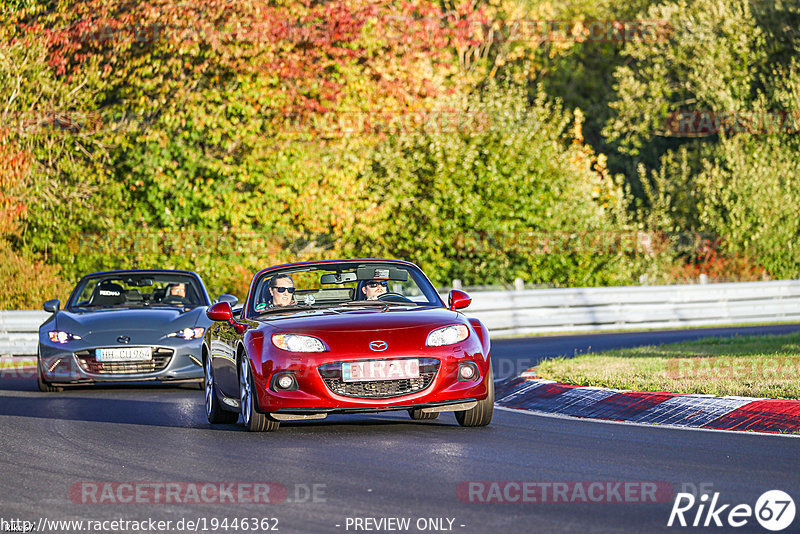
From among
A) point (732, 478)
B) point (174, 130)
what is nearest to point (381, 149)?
point (174, 130)

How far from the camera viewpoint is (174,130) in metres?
28.4

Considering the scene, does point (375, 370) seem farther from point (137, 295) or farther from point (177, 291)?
point (137, 295)

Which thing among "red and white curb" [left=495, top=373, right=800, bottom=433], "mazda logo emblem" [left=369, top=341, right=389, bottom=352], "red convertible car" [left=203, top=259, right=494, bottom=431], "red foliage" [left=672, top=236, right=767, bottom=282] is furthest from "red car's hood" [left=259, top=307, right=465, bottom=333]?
"red foliage" [left=672, top=236, right=767, bottom=282]

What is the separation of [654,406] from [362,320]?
2849 millimetres

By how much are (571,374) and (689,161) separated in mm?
30138

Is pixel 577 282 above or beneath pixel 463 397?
beneath

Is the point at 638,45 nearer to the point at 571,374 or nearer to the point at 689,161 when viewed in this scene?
the point at 689,161

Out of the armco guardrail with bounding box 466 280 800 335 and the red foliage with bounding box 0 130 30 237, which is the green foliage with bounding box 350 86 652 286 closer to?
the armco guardrail with bounding box 466 280 800 335

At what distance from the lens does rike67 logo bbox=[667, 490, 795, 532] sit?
6773 mm

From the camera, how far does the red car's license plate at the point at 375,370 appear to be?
10.4 m

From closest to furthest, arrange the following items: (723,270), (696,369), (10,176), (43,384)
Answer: (696,369), (43,384), (10,176), (723,270)

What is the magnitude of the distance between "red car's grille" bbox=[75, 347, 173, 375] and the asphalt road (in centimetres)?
237

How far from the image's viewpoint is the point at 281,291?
11977 millimetres

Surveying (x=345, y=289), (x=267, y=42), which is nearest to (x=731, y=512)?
(x=345, y=289)
